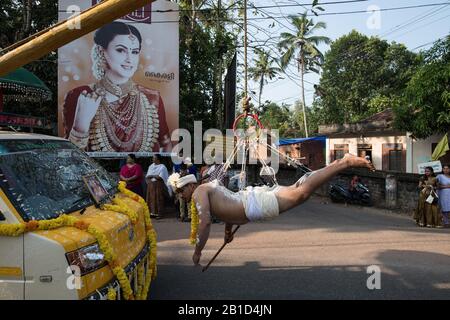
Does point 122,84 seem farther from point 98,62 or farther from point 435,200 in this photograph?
point 435,200

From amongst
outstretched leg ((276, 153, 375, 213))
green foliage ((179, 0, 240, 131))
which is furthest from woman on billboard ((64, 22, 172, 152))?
outstretched leg ((276, 153, 375, 213))

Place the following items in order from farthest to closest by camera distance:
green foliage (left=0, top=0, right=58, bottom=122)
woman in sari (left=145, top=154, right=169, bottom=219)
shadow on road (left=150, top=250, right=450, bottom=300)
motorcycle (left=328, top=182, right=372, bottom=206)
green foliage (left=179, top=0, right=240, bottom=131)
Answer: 1. green foliage (left=179, top=0, right=240, bottom=131)
2. motorcycle (left=328, top=182, right=372, bottom=206)
3. green foliage (left=0, top=0, right=58, bottom=122)
4. woman in sari (left=145, top=154, right=169, bottom=219)
5. shadow on road (left=150, top=250, right=450, bottom=300)

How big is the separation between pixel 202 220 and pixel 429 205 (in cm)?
823

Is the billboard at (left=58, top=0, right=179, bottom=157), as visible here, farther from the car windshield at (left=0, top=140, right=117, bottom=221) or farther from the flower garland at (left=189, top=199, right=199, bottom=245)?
the flower garland at (left=189, top=199, right=199, bottom=245)

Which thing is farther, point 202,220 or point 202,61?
point 202,61

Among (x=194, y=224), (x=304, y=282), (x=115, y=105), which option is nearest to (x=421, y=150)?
(x=115, y=105)

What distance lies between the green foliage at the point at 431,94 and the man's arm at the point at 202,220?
34.6 ft

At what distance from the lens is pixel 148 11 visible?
12.5 m

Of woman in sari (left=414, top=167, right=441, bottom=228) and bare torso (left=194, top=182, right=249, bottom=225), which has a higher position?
bare torso (left=194, top=182, right=249, bottom=225)

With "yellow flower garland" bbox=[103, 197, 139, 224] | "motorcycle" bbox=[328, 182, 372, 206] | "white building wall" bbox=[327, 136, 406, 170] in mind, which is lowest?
"motorcycle" bbox=[328, 182, 372, 206]

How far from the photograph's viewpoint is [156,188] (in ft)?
36.8

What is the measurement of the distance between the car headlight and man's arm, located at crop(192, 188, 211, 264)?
3.63ft

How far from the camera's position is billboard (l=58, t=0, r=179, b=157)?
11.9 metres

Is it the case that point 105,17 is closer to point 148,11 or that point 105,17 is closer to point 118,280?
point 118,280
